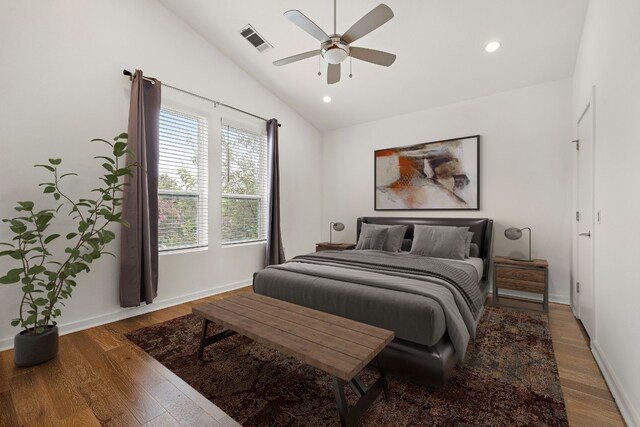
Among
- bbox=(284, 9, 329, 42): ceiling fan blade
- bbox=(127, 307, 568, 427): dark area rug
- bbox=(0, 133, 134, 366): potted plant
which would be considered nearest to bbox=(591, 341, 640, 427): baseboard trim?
bbox=(127, 307, 568, 427): dark area rug

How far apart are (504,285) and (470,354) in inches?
57.3

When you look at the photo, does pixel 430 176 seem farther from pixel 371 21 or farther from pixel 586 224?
pixel 371 21

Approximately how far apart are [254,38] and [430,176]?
10.1ft

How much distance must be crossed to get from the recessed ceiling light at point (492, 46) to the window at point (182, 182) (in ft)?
11.5

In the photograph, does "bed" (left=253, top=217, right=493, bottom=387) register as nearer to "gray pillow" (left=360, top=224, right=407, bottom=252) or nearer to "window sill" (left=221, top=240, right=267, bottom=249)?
"gray pillow" (left=360, top=224, right=407, bottom=252)

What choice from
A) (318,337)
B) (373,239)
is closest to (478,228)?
(373,239)

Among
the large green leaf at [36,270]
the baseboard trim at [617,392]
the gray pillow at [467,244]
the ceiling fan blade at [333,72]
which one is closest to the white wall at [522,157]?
the gray pillow at [467,244]

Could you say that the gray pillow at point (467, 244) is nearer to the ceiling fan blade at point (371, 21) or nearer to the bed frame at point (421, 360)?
the bed frame at point (421, 360)

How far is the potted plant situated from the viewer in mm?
2137

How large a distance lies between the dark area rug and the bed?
0.17 meters

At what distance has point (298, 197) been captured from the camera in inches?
205

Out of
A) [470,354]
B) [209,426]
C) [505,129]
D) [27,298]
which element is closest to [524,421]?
[470,354]

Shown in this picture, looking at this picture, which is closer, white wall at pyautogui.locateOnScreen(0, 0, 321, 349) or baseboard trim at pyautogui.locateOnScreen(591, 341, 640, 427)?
baseboard trim at pyautogui.locateOnScreen(591, 341, 640, 427)

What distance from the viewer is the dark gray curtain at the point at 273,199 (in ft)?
14.8
